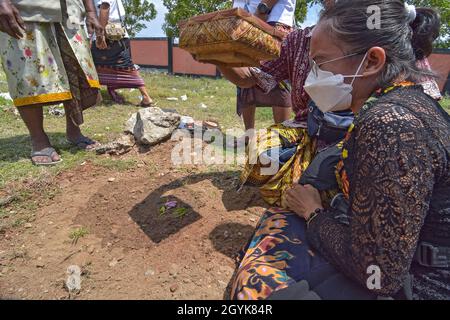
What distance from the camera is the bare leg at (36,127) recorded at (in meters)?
3.00

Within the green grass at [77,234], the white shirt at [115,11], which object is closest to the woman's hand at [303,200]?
the green grass at [77,234]

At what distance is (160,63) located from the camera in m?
14.4

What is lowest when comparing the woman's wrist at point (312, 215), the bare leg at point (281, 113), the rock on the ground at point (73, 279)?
the rock on the ground at point (73, 279)

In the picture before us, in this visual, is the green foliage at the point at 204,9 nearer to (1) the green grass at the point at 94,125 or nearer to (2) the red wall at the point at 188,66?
(2) the red wall at the point at 188,66

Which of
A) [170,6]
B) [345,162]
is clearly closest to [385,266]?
[345,162]

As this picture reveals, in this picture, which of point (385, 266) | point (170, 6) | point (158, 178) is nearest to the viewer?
point (385, 266)

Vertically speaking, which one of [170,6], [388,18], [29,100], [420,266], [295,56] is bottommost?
[420,266]

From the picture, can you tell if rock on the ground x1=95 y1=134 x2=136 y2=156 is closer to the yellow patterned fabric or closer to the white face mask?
the yellow patterned fabric

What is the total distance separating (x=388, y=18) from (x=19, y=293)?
2115mm

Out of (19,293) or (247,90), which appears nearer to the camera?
(19,293)

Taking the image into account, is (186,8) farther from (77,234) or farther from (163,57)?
(77,234)

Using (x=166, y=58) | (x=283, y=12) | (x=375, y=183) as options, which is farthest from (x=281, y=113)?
(x=166, y=58)

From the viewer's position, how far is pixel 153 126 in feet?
11.2

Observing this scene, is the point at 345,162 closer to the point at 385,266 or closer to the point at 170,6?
the point at 385,266
